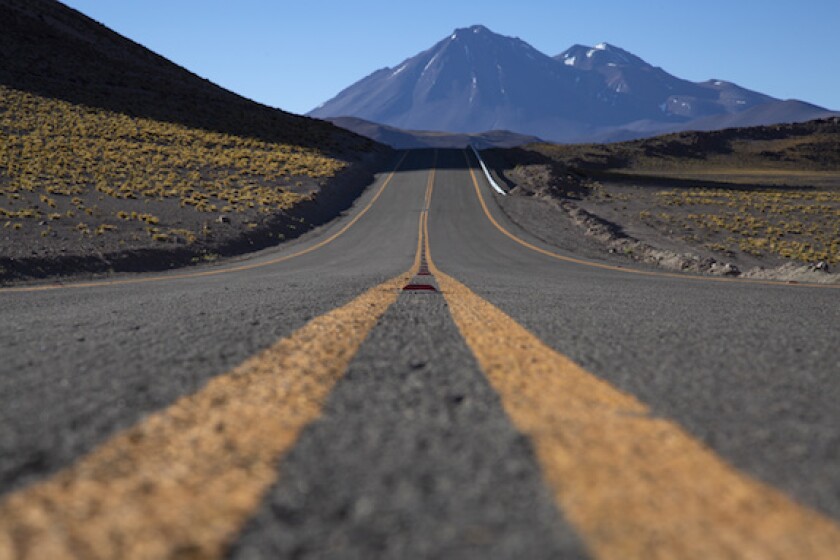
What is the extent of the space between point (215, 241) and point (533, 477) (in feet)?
65.3

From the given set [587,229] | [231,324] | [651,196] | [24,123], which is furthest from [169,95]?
[231,324]

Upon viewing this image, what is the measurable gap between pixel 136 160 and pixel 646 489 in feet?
126

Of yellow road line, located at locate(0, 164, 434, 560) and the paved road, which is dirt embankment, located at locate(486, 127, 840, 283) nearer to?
the paved road

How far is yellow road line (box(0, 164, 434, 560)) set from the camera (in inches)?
40.0

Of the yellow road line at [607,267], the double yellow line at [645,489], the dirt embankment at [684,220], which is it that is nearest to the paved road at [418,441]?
the double yellow line at [645,489]

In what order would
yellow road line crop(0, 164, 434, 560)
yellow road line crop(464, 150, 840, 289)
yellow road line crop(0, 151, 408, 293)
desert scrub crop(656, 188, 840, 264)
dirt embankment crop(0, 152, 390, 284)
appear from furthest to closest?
desert scrub crop(656, 188, 840, 264), dirt embankment crop(0, 152, 390, 284), yellow road line crop(464, 150, 840, 289), yellow road line crop(0, 151, 408, 293), yellow road line crop(0, 164, 434, 560)

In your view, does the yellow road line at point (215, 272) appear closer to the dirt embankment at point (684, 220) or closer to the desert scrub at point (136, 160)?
the desert scrub at point (136, 160)

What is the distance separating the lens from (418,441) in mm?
1599

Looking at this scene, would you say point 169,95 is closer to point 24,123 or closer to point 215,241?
point 24,123

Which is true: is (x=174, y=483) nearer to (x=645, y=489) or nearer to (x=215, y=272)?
(x=645, y=489)

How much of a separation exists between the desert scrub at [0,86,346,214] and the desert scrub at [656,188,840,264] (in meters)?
20.4

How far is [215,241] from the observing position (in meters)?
20.0

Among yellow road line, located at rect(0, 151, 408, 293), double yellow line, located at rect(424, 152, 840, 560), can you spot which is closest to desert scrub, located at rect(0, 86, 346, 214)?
yellow road line, located at rect(0, 151, 408, 293)

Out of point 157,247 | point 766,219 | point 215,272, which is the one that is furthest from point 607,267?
point 766,219
